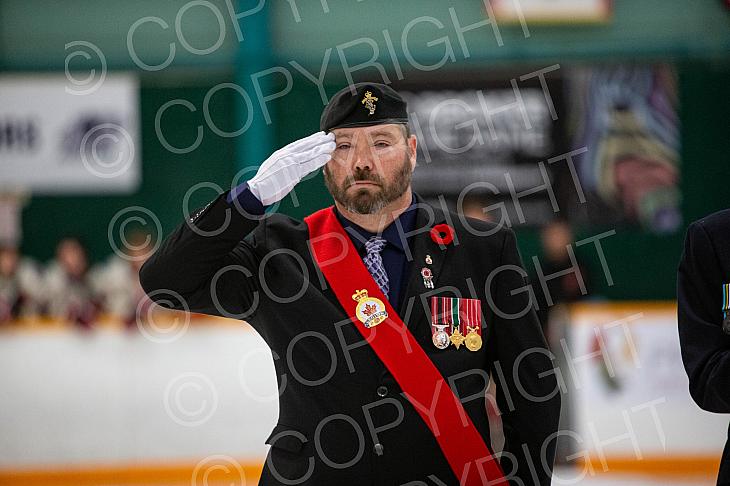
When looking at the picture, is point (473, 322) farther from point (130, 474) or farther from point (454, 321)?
point (130, 474)

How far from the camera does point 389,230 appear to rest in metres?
2.58

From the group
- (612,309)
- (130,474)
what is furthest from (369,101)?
(612,309)

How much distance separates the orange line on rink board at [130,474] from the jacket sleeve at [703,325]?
463cm

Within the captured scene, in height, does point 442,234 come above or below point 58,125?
below

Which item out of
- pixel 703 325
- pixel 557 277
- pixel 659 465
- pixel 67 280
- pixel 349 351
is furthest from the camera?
pixel 67 280

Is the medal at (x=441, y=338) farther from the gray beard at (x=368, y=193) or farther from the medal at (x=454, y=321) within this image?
the gray beard at (x=368, y=193)

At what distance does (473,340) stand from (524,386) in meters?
0.16

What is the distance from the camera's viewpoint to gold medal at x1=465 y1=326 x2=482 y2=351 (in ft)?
8.07

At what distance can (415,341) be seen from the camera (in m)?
2.44

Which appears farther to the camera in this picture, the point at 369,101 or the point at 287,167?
the point at 369,101

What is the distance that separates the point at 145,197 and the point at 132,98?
1181mm

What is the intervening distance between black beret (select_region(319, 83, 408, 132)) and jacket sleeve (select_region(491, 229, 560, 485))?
490 millimetres

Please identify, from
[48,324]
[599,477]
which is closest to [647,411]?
Result: [599,477]

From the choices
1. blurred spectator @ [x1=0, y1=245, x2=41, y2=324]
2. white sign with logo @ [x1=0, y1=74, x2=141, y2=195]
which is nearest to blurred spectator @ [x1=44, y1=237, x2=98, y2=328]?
blurred spectator @ [x1=0, y1=245, x2=41, y2=324]
